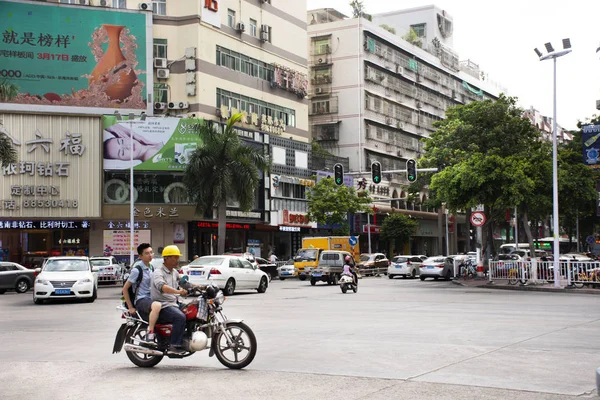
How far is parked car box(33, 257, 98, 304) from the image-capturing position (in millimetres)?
25312

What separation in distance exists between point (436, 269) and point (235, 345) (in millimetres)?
35335

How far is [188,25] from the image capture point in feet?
171

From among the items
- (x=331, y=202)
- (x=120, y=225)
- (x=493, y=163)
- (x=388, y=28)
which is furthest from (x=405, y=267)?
(x=388, y=28)

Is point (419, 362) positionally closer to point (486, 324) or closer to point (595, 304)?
point (486, 324)

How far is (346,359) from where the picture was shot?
11.0 meters

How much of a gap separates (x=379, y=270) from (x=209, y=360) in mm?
44854

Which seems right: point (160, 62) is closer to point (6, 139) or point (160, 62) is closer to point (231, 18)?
point (231, 18)

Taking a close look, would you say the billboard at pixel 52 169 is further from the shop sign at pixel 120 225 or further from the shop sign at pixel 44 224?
the shop sign at pixel 120 225

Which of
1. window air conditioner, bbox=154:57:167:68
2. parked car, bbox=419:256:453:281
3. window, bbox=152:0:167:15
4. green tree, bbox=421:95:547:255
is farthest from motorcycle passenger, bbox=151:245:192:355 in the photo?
window, bbox=152:0:167:15

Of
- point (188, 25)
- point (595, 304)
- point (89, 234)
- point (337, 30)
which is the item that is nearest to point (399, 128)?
point (337, 30)

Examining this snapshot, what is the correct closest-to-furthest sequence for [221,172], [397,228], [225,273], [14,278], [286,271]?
[225,273]
[14,278]
[221,172]
[286,271]
[397,228]

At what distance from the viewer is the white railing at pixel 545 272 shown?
101 ft

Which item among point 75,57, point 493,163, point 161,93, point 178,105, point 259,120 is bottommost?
point 493,163

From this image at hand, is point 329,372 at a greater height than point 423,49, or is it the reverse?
point 423,49
